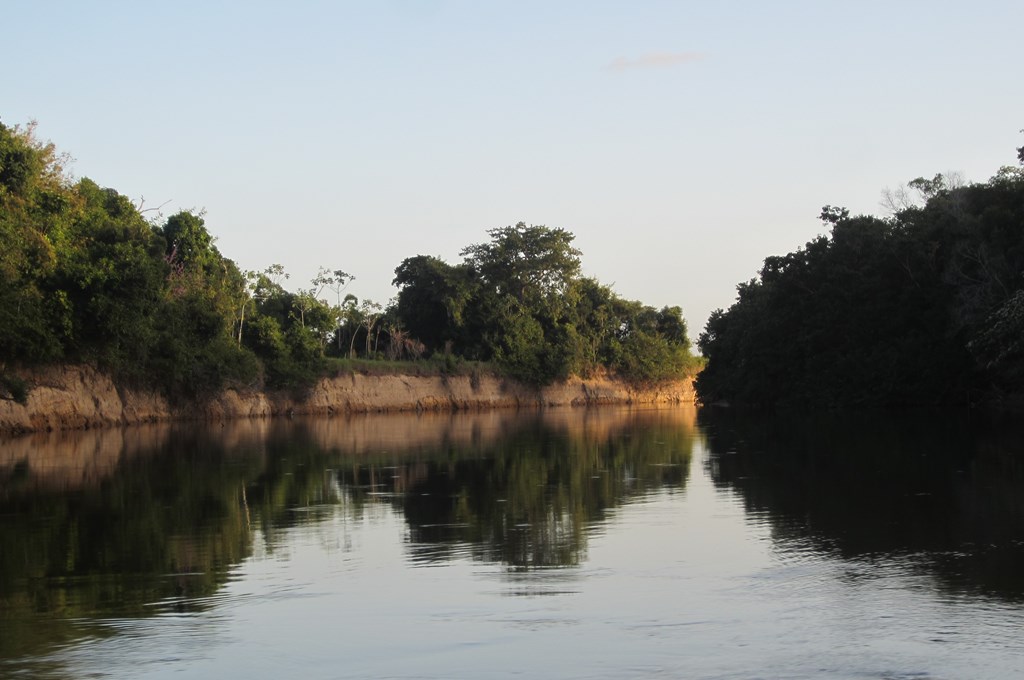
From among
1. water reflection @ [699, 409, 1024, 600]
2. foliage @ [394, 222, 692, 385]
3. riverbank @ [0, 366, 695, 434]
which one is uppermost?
foliage @ [394, 222, 692, 385]

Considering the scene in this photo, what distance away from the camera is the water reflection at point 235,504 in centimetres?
808

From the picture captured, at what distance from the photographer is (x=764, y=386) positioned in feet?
175

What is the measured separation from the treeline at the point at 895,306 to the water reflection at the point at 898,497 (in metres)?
13.8

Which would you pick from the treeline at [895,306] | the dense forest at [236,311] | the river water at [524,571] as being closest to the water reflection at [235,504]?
the river water at [524,571]

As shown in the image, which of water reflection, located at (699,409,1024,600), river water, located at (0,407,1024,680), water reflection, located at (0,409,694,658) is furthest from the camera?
water reflection, located at (699,409,1024,600)

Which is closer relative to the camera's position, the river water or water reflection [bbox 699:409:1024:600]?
the river water

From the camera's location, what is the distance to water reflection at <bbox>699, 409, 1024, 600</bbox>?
332 inches

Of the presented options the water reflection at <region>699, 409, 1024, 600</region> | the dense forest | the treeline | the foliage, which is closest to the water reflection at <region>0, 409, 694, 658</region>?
the water reflection at <region>699, 409, 1024, 600</region>

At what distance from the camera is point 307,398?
176 ft

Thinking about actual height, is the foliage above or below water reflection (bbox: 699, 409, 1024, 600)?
above

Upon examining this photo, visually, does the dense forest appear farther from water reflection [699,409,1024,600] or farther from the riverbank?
water reflection [699,409,1024,600]

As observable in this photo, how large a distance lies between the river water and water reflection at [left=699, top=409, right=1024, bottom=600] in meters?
0.05

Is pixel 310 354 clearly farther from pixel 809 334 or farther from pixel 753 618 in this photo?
pixel 753 618

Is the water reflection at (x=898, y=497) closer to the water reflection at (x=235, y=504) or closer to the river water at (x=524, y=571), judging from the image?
the river water at (x=524, y=571)
